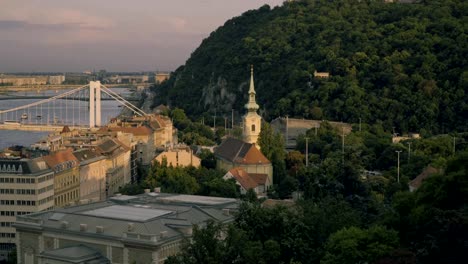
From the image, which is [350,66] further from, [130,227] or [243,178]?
[130,227]

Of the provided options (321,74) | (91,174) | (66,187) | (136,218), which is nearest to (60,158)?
(66,187)

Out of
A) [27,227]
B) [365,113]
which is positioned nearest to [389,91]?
[365,113]

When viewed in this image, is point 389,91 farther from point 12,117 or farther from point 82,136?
point 12,117

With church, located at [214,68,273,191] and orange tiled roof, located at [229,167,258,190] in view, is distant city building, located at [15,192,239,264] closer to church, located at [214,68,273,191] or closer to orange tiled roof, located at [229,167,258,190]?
orange tiled roof, located at [229,167,258,190]

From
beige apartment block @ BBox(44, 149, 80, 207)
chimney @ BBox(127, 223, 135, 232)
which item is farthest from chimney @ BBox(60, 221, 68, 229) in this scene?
beige apartment block @ BBox(44, 149, 80, 207)

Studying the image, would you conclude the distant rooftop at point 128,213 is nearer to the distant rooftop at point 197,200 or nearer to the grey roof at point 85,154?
the distant rooftop at point 197,200
